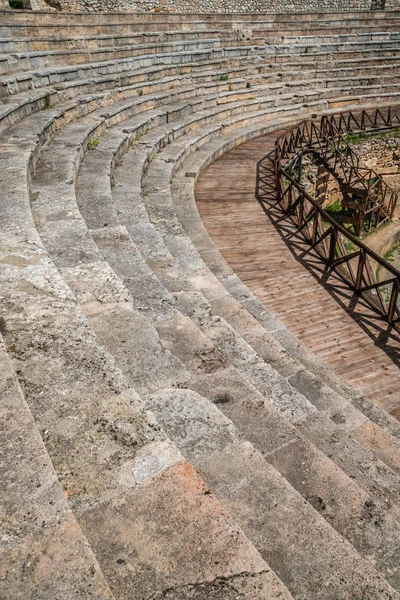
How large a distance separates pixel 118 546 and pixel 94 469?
0.40 meters

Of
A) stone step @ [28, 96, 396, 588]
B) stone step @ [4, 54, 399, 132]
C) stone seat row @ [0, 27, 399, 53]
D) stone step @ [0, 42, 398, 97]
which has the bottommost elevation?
stone step @ [28, 96, 396, 588]

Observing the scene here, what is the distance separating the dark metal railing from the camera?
23.3 feet

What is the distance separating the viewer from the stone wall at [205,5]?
1773cm

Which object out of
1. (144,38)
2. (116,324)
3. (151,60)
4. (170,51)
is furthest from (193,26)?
(116,324)

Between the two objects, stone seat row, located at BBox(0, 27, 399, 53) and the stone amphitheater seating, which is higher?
stone seat row, located at BBox(0, 27, 399, 53)

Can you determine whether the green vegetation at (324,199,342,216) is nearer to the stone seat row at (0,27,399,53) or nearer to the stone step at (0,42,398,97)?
the stone step at (0,42,398,97)

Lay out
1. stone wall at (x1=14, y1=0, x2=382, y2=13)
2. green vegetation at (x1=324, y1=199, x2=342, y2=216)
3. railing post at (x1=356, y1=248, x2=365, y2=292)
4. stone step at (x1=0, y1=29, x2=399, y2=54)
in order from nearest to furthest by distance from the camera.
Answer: railing post at (x1=356, y1=248, x2=365, y2=292)
stone step at (x1=0, y1=29, x2=399, y2=54)
green vegetation at (x1=324, y1=199, x2=342, y2=216)
stone wall at (x1=14, y1=0, x2=382, y2=13)

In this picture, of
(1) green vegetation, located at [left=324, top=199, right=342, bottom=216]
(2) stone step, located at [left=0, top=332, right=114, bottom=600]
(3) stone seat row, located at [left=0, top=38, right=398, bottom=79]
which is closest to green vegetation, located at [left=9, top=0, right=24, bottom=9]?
(3) stone seat row, located at [left=0, top=38, right=398, bottom=79]

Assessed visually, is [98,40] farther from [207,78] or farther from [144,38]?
[207,78]

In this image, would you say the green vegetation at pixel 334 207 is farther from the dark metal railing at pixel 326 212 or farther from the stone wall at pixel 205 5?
the stone wall at pixel 205 5

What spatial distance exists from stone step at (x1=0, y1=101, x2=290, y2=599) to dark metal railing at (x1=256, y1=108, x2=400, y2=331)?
4.86m

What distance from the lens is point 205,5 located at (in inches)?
848

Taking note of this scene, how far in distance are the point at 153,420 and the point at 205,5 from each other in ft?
77.6

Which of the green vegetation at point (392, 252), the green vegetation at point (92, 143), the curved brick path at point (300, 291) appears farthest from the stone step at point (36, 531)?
the green vegetation at point (392, 252)
